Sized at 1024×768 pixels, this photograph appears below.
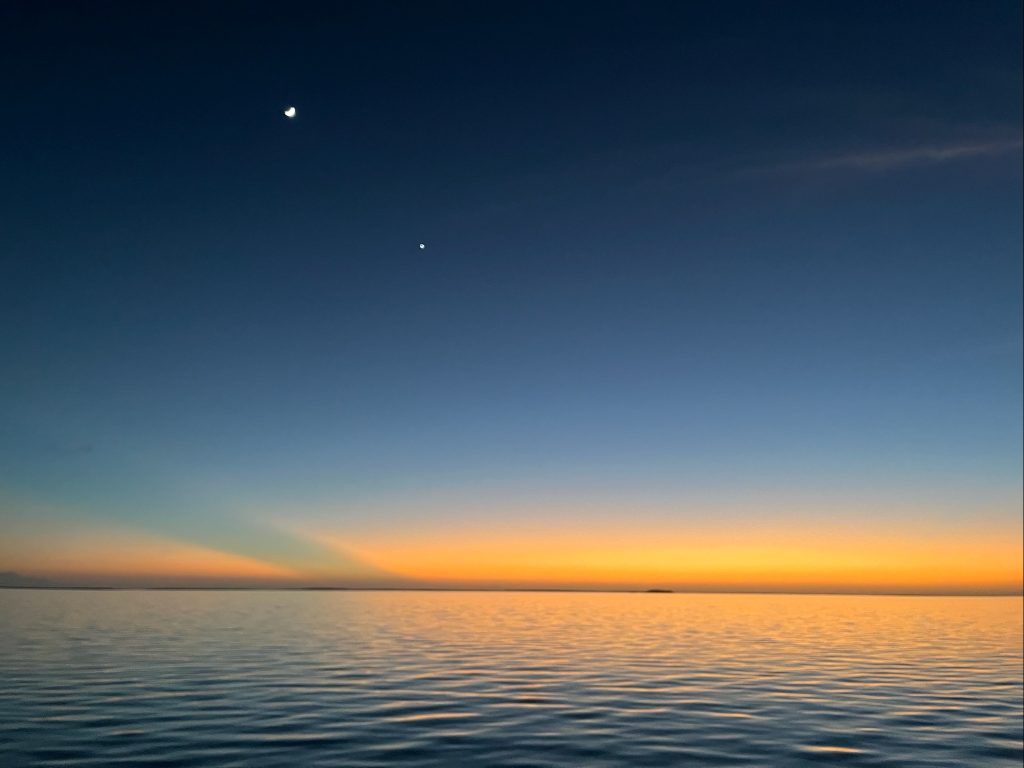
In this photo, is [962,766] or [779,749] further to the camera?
[779,749]

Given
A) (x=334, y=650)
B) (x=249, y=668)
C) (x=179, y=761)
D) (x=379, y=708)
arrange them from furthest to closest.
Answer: (x=334, y=650) → (x=249, y=668) → (x=379, y=708) → (x=179, y=761)

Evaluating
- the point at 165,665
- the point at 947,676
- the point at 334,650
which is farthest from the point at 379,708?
the point at 947,676

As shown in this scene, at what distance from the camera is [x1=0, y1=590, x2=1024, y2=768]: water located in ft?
61.9

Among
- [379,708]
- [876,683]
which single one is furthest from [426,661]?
[876,683]

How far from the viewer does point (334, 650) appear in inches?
1734

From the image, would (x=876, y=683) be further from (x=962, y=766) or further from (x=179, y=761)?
(x=179, y=761)

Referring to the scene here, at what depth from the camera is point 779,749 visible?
19.7 meters

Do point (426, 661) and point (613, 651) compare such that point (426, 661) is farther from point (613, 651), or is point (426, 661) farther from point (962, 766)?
point (962, 766)

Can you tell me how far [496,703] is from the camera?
26.2m

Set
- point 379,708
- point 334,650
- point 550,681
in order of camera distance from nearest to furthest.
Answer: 1. point 379,708
2. point 550,681
3. point 334,650

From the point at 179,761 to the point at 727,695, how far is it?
762 inches

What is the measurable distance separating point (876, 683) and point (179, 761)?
2796 centimetres

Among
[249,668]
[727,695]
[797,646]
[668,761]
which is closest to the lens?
[668,761]

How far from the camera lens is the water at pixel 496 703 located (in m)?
18.9
